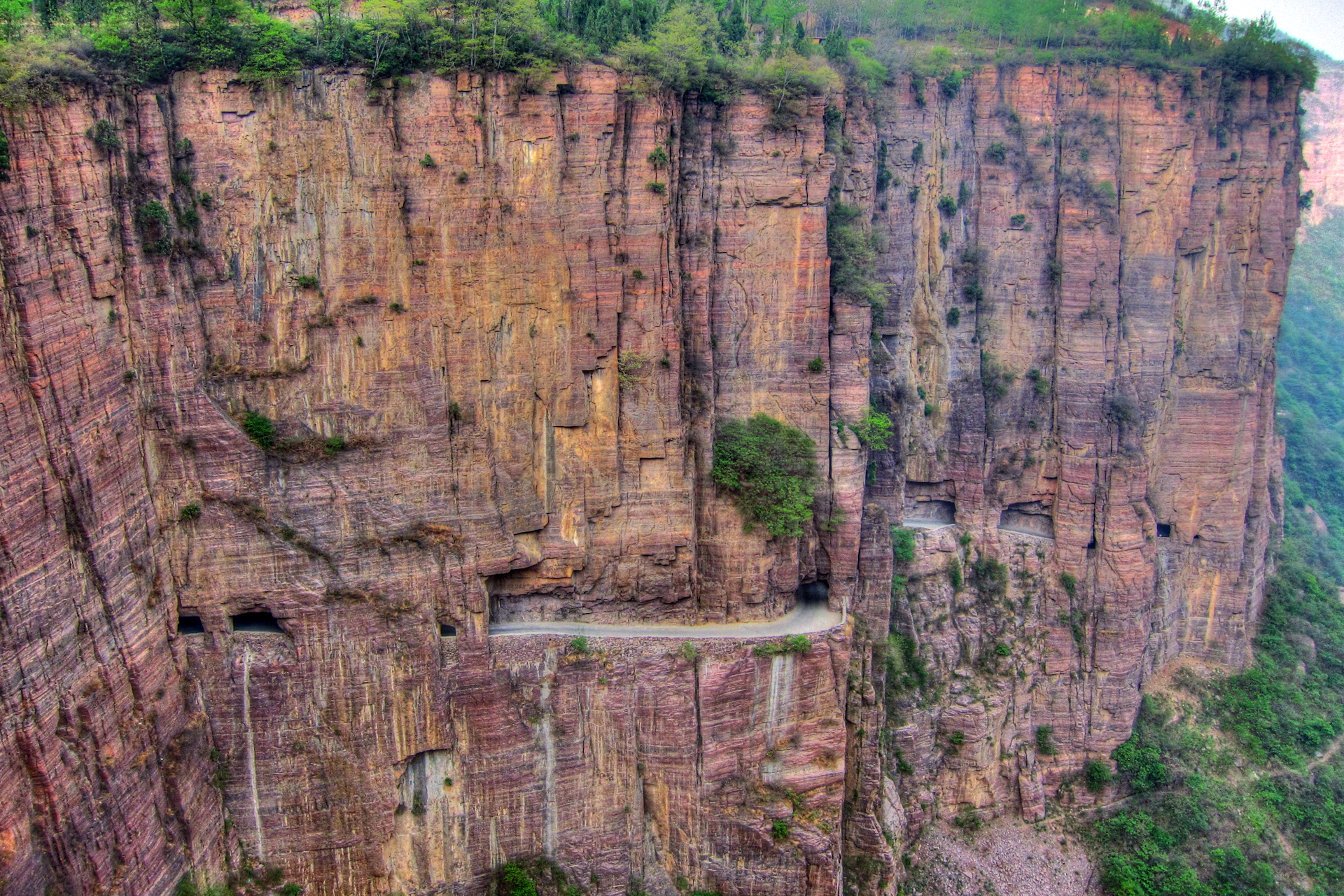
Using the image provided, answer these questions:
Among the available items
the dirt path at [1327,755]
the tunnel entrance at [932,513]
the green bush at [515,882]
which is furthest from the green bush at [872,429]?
the dirt path at [1327,755]

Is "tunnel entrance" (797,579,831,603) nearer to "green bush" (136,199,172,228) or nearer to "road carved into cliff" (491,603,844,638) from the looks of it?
"road carved into cliff" (491,603,844,638)

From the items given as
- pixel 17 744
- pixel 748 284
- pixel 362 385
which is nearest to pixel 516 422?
pixel 362 385

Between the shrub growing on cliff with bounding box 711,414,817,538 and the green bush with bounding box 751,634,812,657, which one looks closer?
the green bush with bounding box 751,634,812,657

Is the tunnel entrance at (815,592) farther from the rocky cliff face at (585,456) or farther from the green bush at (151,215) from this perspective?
the green bush at (151,215)

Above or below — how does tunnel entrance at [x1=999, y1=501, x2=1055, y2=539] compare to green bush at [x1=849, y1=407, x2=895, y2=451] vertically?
below

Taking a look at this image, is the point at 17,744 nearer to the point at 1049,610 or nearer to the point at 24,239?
the point at 24,239

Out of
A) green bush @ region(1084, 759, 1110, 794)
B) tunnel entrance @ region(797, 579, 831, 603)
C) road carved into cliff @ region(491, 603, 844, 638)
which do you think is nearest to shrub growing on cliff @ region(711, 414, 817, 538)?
road carved into cliff @ region(491, 603, 844, 638)

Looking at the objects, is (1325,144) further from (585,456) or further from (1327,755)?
(585,456)
